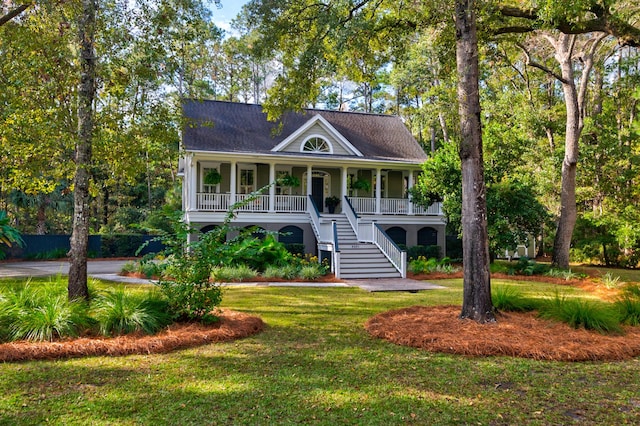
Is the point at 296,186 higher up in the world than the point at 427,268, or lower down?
higher up

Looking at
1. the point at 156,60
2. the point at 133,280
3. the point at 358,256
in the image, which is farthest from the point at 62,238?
the point at 156,60

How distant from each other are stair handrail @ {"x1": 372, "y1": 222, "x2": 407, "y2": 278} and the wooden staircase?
13cm

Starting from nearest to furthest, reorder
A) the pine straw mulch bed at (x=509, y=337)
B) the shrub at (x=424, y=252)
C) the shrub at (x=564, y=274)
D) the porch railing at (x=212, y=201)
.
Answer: the pine straw mulch bed at (x=509, y=337)
the shrub at (x=564, y=274)
the porch railing at (x=212, y=201)
the shrub at (x=424, y=252)

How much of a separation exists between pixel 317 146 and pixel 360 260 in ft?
21.2

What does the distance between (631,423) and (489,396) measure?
43.5 inches

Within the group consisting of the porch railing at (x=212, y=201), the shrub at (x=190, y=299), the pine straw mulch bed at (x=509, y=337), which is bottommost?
the pine straw mulch bed at (x=509, y=337)

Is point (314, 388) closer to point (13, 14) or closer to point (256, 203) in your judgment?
point (13, 14)

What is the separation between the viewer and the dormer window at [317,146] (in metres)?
19.4

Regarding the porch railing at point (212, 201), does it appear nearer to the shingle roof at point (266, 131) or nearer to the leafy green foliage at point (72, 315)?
the shingle roof at point (266, 131)

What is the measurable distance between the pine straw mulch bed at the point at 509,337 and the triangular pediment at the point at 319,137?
41.8 ft

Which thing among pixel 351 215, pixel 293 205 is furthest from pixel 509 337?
pixel 293 205

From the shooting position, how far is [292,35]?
31.6 feet

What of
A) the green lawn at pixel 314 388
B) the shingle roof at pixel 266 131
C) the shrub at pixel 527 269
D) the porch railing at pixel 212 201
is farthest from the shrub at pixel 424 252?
the green lawn at pixel 314 388

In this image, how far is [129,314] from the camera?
20.2 ft
